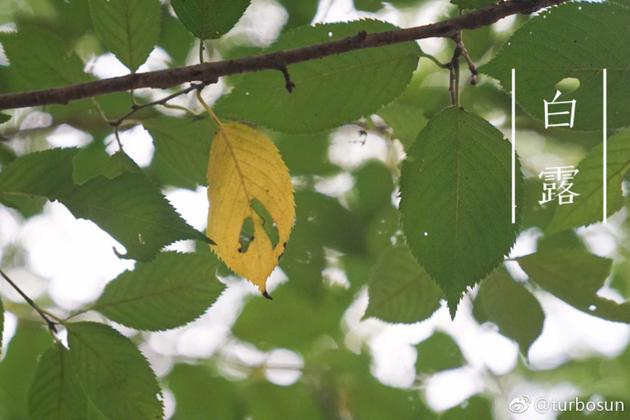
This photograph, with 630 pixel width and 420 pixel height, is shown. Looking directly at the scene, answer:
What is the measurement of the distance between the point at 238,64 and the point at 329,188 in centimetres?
68

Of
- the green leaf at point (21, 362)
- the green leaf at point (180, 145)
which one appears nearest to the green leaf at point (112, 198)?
the green leaf at point (180, 145)

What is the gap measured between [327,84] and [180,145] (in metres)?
0.24

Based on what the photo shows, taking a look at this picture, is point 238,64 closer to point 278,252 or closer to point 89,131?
point 278,252

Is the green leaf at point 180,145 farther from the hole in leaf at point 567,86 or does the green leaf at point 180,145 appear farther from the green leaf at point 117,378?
the hole in leaf at point 567,86

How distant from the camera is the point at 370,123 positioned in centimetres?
115

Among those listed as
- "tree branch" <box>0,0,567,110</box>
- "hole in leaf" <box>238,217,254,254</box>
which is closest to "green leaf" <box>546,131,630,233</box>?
"tree branch" <box>0,0,567,110</box>

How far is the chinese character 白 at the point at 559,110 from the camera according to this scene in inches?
25.2

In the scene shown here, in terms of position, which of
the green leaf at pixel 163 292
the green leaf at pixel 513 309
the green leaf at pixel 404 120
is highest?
the green leaf at pixel 404 120

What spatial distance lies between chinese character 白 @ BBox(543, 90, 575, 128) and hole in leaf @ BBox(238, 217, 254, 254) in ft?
0.84

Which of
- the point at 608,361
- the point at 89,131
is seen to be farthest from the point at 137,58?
the point at 608,361

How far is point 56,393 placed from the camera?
75 cm

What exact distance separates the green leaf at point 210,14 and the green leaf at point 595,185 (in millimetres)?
322

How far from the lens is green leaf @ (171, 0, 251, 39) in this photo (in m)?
0.65

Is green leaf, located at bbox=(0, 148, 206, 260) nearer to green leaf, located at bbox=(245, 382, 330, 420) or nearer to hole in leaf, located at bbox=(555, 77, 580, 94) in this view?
hole in leaf, located at bbox=(555, 77, 580, 94)
